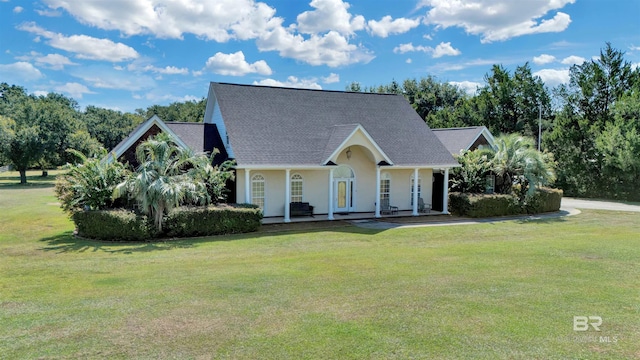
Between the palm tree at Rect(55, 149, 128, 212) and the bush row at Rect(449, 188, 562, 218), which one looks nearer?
the palm tree at Rect(55, 149, 128, 212)

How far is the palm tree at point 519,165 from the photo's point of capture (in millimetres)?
25484

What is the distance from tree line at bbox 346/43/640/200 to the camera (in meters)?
34.1

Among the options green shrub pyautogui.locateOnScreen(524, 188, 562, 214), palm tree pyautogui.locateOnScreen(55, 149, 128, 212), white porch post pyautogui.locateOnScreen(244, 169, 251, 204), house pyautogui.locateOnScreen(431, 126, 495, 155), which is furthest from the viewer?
house pyautogui.locateOnScreen(431, 126, 495, 155)

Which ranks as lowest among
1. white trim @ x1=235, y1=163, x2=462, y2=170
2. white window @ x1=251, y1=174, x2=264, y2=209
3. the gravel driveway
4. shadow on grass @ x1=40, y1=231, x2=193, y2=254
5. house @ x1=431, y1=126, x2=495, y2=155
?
shadow on grass @ x1=40, y1=231, x2=193, y2=254

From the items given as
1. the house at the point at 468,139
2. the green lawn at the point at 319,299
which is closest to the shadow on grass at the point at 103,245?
the green lawn at the point at 319,299

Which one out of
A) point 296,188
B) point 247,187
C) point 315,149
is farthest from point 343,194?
point 247,187

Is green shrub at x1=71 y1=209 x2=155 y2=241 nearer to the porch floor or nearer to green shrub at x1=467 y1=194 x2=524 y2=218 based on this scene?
the porch floor

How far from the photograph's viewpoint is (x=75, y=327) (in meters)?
6.90

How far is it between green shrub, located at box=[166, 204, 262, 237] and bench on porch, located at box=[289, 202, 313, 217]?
3.42m

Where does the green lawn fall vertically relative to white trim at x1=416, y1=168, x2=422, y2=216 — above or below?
below

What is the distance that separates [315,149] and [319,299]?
50.7 feet

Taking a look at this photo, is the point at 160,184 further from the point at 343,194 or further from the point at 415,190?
the point at 415,190

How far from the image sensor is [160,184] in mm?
16734

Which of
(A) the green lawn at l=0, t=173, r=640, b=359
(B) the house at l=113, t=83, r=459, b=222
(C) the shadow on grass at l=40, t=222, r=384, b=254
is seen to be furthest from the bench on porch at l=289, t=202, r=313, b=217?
(A) the green lawn at l=0, t=173, r=640, b=359
